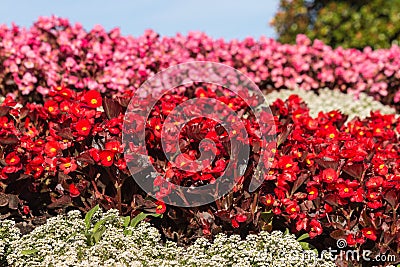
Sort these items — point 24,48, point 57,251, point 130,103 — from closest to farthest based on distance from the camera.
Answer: point 57,251 < point 130,103 < point 24,48

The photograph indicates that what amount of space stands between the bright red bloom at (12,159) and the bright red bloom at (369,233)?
7.41ft

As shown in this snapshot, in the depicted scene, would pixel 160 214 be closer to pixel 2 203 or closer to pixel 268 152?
pixel 268 152

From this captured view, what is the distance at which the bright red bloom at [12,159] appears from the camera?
3928 millimetres

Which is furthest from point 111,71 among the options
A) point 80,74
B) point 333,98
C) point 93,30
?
point 333,98

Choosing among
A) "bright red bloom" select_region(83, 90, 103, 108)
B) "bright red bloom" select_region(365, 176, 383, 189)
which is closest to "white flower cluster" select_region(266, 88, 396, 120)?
"bright red bloom" select_region(365, 176, 383, 189)

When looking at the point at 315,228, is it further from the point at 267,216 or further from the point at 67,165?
the point at 67,165

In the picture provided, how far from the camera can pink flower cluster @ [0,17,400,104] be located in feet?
24.2

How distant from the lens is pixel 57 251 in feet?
10.9

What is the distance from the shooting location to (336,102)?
8.37m

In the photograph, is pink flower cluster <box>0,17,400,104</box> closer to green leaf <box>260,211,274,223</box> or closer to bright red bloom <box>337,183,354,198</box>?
green leaf <box>260,211,274,223</box>

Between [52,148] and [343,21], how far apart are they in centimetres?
1427

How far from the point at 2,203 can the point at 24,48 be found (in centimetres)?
382

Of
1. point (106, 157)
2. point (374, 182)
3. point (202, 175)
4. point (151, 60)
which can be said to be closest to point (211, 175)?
point (202, 175)

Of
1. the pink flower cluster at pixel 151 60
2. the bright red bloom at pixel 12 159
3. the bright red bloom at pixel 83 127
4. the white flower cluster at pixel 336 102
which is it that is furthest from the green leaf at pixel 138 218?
the white flower cluster at pixel 336 102
